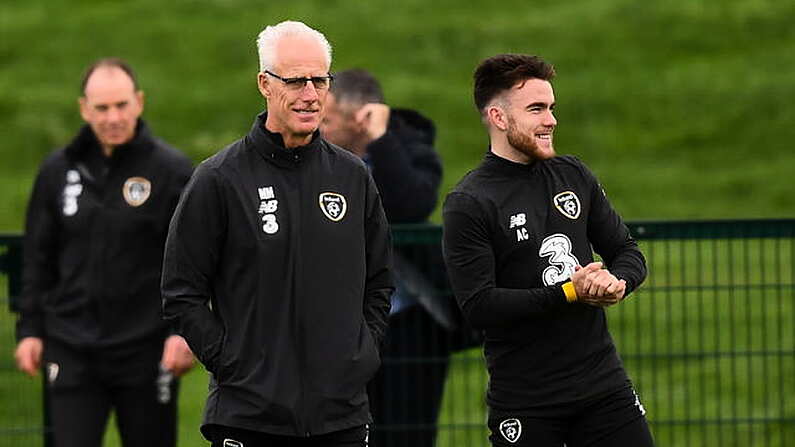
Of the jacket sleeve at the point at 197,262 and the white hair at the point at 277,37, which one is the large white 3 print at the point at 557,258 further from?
the jacket sleeve at the point at 197,262

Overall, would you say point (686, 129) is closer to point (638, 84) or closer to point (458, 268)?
point (638, 84)

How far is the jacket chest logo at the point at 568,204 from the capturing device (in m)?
7.18

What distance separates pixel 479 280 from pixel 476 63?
14833 millimetres

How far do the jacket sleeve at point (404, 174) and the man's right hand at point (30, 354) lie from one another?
1766mm

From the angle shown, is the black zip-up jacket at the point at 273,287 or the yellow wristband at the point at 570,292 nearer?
the black zip-up jacket at the point at 273,287

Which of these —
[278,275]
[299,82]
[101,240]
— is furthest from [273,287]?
[101,240]

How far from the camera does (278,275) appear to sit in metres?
6.50

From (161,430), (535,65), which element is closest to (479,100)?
(535,65)

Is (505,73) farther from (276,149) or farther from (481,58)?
(481,58)

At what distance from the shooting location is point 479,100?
7.34 m

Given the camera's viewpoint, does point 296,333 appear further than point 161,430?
No

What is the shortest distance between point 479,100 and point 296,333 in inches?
53.1

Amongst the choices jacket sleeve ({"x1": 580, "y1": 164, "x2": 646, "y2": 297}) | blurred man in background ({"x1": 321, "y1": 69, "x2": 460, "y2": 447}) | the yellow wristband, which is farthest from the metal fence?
the yellow wristband

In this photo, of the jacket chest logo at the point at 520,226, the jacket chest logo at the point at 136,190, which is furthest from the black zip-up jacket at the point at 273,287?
the jacket chest logo at the point at 136,190
